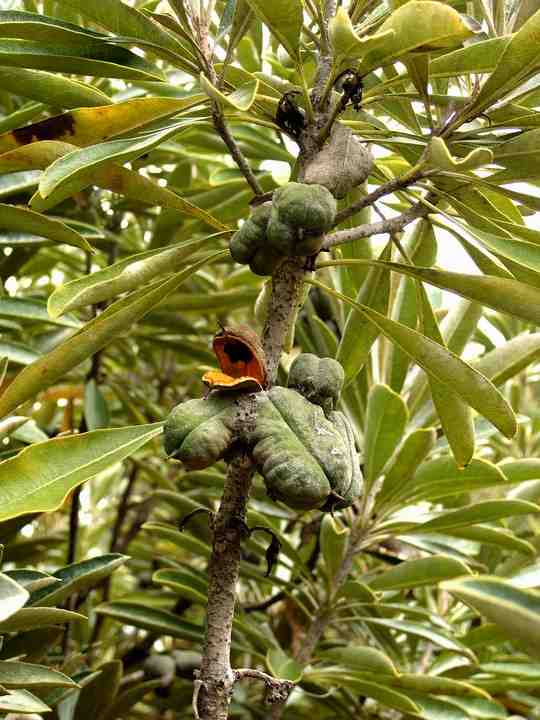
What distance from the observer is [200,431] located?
0.90 metres

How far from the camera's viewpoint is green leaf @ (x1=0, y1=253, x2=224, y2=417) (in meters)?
1.02

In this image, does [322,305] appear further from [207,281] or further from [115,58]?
[115,58]

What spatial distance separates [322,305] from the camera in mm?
1784

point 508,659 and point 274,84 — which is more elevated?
point 274,84

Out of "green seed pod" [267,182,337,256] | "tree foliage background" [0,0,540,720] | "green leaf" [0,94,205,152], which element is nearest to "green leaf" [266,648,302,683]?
"tree foliage background" [0,0,540,720]

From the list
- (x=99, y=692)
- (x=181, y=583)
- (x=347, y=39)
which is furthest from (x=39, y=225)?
(x=99, y=692)

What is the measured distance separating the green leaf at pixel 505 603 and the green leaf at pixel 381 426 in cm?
74

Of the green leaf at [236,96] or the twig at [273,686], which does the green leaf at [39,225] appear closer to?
the green leaf at [236,96]

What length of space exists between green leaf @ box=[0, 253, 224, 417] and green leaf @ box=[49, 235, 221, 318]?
0.02 m

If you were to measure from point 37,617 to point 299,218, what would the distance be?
0.54 metres

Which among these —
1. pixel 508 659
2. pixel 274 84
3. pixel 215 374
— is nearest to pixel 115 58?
pixel 274 84

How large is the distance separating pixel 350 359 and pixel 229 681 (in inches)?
20.1

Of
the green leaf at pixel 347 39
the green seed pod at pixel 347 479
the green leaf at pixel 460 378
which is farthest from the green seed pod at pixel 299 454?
the green leaf at pixel 347 39

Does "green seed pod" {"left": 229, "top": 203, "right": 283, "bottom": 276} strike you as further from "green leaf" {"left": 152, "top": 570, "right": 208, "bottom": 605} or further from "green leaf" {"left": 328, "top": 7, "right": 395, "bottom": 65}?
"green leaf" {"left": 152, "top": 570, "right": 208, "bottom": 605}
